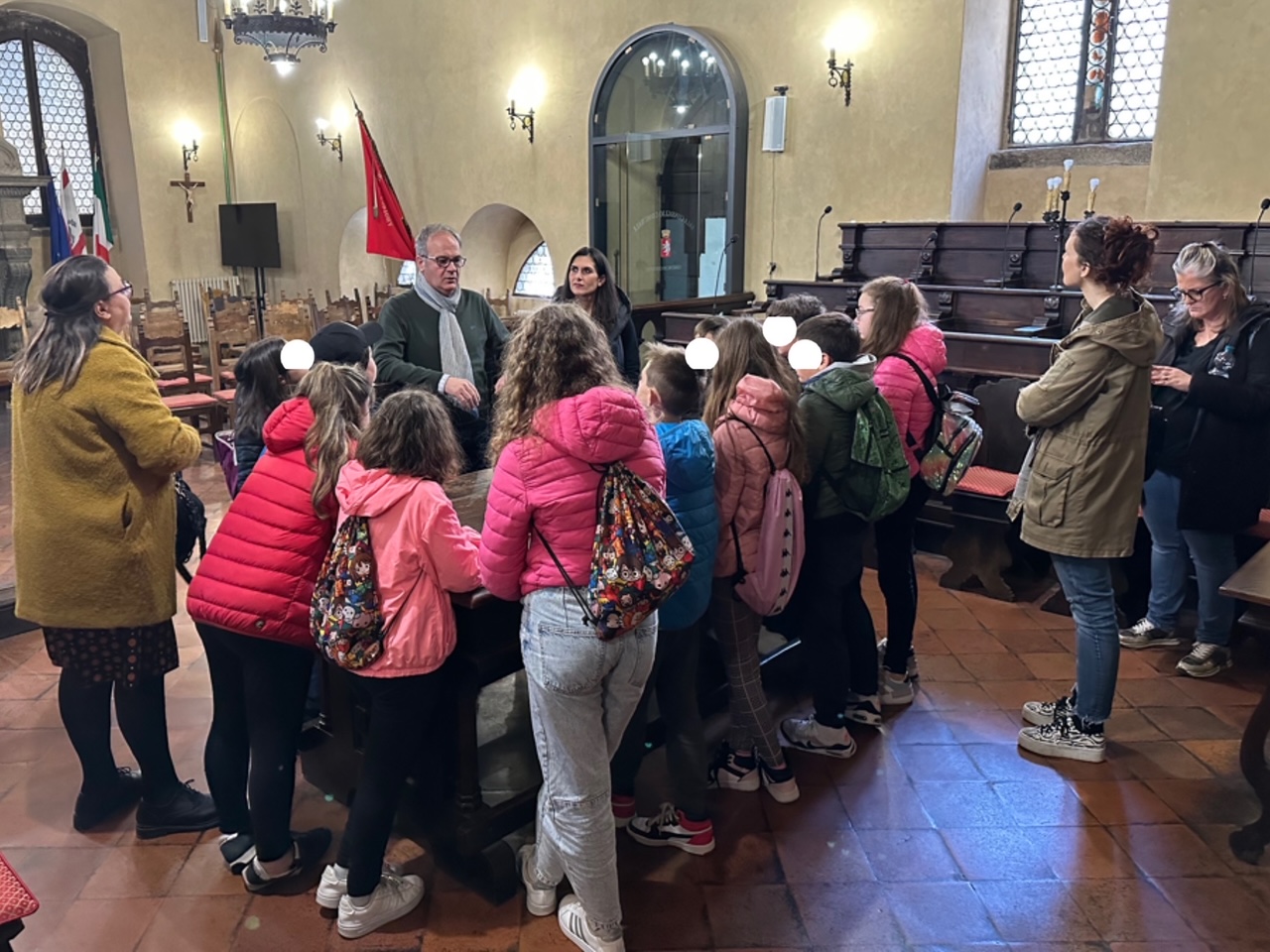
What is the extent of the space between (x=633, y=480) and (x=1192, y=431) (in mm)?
2425

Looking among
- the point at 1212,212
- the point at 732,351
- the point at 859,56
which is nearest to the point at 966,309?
the point at 1212,212

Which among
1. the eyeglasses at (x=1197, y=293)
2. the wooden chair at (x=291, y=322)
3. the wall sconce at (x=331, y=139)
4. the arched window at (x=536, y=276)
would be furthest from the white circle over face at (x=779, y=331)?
the wall sconce at (x=331, y=139)

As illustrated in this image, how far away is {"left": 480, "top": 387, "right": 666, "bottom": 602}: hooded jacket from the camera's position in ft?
5.90

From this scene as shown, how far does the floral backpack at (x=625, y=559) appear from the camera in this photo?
181 centimetres

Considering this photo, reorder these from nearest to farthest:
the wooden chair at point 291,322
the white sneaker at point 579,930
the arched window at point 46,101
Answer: the white sneaker at point 579,930
the wooden chair at point 291,322
the arched window at point 46,101

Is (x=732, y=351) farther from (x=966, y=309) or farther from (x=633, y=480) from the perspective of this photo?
(x=966, y=309)

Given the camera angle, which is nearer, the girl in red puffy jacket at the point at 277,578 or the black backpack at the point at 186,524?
the girl in red puffy jacket at the point at 277,578

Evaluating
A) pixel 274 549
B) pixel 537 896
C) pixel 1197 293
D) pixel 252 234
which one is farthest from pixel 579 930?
pixel 252 234

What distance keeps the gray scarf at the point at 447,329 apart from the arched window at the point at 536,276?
7.22 metres

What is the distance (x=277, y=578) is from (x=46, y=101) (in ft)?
39.4

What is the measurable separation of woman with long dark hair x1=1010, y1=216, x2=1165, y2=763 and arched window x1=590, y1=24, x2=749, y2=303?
5.57 meters

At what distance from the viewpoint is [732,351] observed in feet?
8.14

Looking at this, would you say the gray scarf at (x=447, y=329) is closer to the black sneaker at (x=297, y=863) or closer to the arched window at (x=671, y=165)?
the black sneaker at (x=297, y=863)

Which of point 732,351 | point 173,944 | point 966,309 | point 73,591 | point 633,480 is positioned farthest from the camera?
point 966,309
